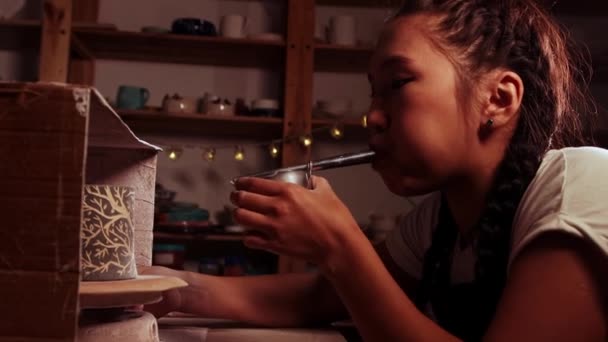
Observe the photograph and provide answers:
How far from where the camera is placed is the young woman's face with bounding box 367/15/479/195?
0.87 meters

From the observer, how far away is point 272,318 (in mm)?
1062

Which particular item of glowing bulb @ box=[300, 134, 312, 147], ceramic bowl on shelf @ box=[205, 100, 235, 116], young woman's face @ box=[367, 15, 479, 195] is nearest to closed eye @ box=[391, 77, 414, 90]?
young woman's face @ box=[367, 15, 479, 195]

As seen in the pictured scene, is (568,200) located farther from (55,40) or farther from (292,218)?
(55,40)

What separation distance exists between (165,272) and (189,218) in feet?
6.68

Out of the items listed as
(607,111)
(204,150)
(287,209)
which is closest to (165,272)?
(287,209)

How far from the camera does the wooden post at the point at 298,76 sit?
306 centimetres

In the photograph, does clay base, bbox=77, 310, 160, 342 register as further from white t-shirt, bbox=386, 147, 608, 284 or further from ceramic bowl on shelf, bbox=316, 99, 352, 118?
ceramic bowl on shelf, bbox=316, 99, 352, 118

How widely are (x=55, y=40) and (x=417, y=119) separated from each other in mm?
2464

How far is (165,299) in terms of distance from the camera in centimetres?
103

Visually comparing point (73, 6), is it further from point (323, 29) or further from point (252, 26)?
point (323, 29)

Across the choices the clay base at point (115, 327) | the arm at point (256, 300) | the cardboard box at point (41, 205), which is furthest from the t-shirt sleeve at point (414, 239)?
the cardboard box at point (41, 205)

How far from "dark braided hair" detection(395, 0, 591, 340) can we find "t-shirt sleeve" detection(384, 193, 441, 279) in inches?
3.8

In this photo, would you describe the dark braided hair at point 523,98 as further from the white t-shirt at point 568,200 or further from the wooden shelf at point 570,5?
the wooden shelf at point 570,5

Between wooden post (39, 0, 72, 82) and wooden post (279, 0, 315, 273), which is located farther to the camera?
wooden post (279, 0, 315, 273)
